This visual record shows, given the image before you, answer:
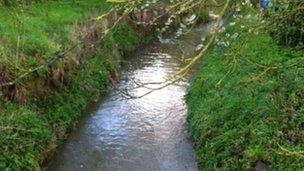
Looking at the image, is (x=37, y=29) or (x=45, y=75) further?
(x=37, y=29)

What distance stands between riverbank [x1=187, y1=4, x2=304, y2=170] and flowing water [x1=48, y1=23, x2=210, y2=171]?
473 millimetres

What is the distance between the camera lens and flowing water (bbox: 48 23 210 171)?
401 inches

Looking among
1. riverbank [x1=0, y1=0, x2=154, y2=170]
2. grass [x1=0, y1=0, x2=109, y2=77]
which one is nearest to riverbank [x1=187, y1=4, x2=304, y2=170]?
riverbank [x1=0, y1=0, x2=154, y2=170]

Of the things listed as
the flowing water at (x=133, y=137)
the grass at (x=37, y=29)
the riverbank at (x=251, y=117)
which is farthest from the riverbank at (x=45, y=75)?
the riverbank at (x=251, y=117)

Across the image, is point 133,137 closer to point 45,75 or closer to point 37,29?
point 45,75

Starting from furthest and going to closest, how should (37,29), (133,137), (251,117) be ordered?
(37,29) → (133,137) → (251,117)

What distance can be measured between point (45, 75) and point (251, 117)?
15.3 ft

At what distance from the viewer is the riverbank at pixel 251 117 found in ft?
27.5

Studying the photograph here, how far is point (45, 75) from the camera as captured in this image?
1143cm

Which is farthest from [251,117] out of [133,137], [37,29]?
[37,29]

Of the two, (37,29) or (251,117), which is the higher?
(37,29)

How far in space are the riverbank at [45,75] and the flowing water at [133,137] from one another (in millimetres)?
393

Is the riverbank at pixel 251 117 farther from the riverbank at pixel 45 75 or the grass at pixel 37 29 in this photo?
the grass at pixel 37 29

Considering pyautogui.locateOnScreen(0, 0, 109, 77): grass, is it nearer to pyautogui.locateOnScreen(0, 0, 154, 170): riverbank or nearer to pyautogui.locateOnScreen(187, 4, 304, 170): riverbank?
pyautogui.locateOnScreen(0, 0, 154, 170): riverbank
